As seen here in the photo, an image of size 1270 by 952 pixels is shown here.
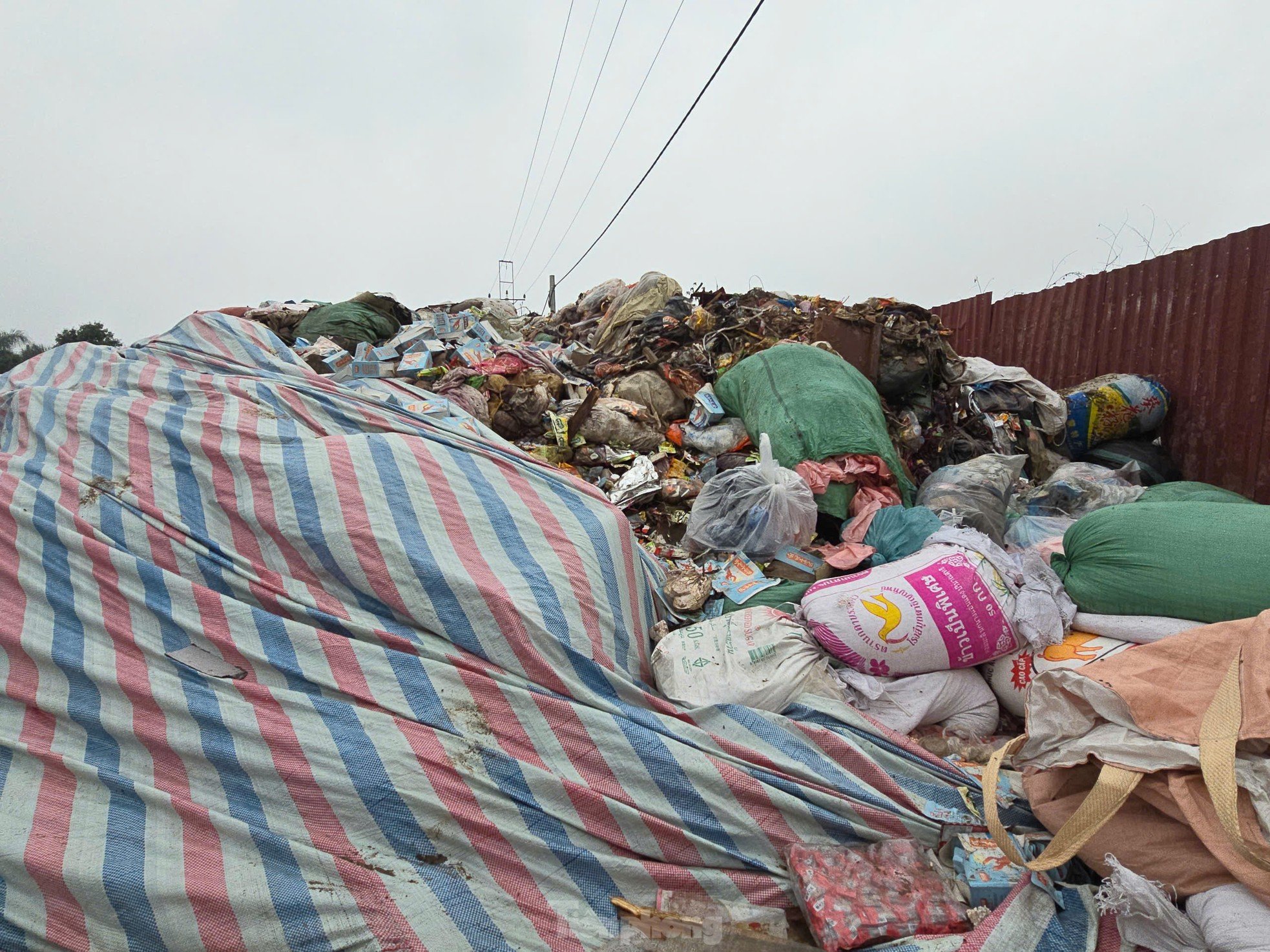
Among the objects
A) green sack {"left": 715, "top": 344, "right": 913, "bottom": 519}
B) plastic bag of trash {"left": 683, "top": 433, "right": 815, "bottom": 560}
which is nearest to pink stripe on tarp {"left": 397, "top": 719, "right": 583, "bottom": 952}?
plastic bag of trash {"left": 683, "top": 433, "right": 815, "bottom": 560}

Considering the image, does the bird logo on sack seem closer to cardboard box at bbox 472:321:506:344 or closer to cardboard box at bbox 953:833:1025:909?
cardboard box at bbox 953:833:1025:909

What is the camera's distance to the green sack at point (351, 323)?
493cm

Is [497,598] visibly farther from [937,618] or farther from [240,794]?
[937,618]

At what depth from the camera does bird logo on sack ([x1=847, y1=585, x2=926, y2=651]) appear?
188cm

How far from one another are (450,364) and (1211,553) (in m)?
3.86

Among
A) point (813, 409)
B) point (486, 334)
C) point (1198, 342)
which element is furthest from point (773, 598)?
point (486, 334)

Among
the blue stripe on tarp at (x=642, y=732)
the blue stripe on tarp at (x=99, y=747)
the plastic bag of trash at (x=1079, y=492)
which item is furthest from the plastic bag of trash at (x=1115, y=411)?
the blue stripe on tarp at (x=99, y=747)

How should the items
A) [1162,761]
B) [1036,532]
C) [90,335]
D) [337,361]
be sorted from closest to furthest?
[1162,761] → [1036,532] → [337,361] → [90,335]

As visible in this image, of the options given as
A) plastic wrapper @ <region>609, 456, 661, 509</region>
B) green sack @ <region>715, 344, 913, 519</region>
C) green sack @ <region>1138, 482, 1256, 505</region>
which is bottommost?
plastic wrapper @ <region>609, 456, 661, 509</region>

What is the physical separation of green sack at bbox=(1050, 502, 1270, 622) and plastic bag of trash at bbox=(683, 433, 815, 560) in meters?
0.87

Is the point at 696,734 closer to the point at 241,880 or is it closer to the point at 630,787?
the point at 630,787

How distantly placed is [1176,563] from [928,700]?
746 millimetres

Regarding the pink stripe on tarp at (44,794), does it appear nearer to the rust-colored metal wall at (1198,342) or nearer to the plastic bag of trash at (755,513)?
the plastic bag of trash at (755,513)

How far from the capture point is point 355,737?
61.0 inches
